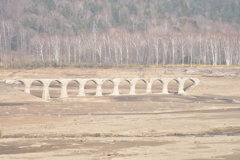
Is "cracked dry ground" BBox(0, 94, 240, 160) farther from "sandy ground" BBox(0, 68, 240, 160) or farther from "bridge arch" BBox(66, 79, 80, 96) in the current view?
"bridge arch" BBox(66, 79, 80, 96)

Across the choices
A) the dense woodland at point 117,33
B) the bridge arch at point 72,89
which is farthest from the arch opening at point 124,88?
the dense woodland at point 117,33

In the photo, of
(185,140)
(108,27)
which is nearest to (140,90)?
(185,140)

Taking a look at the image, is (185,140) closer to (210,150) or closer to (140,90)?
(210,150)

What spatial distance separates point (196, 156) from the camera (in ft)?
80.0

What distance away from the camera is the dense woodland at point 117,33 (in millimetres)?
103250

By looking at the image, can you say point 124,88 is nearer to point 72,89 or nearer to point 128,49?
point 72,89

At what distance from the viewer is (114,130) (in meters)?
32.1

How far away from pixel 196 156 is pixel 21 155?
11.0m

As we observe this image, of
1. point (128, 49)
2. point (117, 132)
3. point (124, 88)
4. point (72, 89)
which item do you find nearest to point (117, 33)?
point (128, 49)

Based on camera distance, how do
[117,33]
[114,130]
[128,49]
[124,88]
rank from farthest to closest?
1. [117,33]
2. [128,49]
3. [124,88]
4. [114,130]

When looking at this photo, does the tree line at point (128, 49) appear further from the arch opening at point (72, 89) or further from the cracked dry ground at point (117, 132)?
the cracked dry ground at point (117, 132)

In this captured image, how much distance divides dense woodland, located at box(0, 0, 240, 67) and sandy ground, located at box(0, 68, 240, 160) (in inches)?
1829

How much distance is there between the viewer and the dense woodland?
10325 cm

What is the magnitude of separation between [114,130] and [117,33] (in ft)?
296
